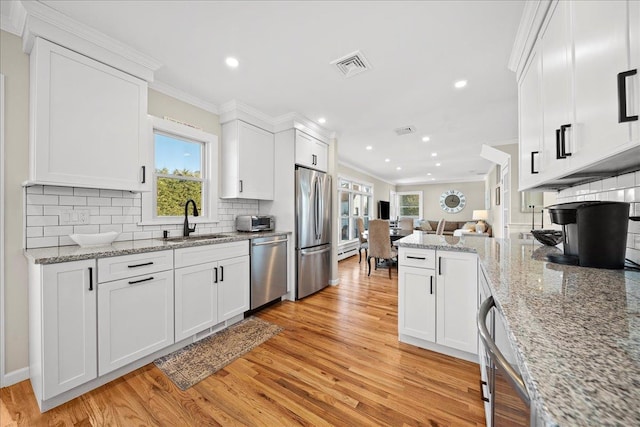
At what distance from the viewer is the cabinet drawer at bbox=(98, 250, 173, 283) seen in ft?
5.56

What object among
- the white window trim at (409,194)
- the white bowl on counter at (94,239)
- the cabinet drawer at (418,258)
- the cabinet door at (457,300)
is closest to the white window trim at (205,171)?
the white bowl on counter at (94,239)

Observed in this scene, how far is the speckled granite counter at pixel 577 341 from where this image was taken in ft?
1.15

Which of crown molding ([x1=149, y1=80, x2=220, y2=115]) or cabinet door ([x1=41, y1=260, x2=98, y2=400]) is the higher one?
crown molding ([x1=149, y1=80, x2=220, y2=115])

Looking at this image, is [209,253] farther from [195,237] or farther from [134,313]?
[134,313]

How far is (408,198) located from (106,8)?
10.8 metres

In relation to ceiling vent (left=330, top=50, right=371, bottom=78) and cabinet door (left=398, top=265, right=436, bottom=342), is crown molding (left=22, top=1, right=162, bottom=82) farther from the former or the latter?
cabinet door (left=398, top=265, right=436, bottom=342)

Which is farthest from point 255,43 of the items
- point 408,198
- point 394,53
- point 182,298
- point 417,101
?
point 408,198

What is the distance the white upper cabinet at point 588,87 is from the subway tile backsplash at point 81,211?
3.15 metres

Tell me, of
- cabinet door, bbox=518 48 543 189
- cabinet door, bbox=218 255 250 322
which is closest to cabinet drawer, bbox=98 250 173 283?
cabinet door, bbox=218 255 250 322

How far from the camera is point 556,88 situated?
125 centimetres

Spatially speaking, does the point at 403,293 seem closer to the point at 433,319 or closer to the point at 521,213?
the point at 433,319

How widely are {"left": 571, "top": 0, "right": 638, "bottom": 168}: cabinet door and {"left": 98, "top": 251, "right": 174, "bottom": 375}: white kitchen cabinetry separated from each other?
2.63 meters

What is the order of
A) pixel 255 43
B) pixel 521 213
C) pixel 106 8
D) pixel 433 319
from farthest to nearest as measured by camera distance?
1. pixel 521 213
2. pixel 433 319
3. pixel 255 43
4. pixel 106 8

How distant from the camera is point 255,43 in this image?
77.7 inches
